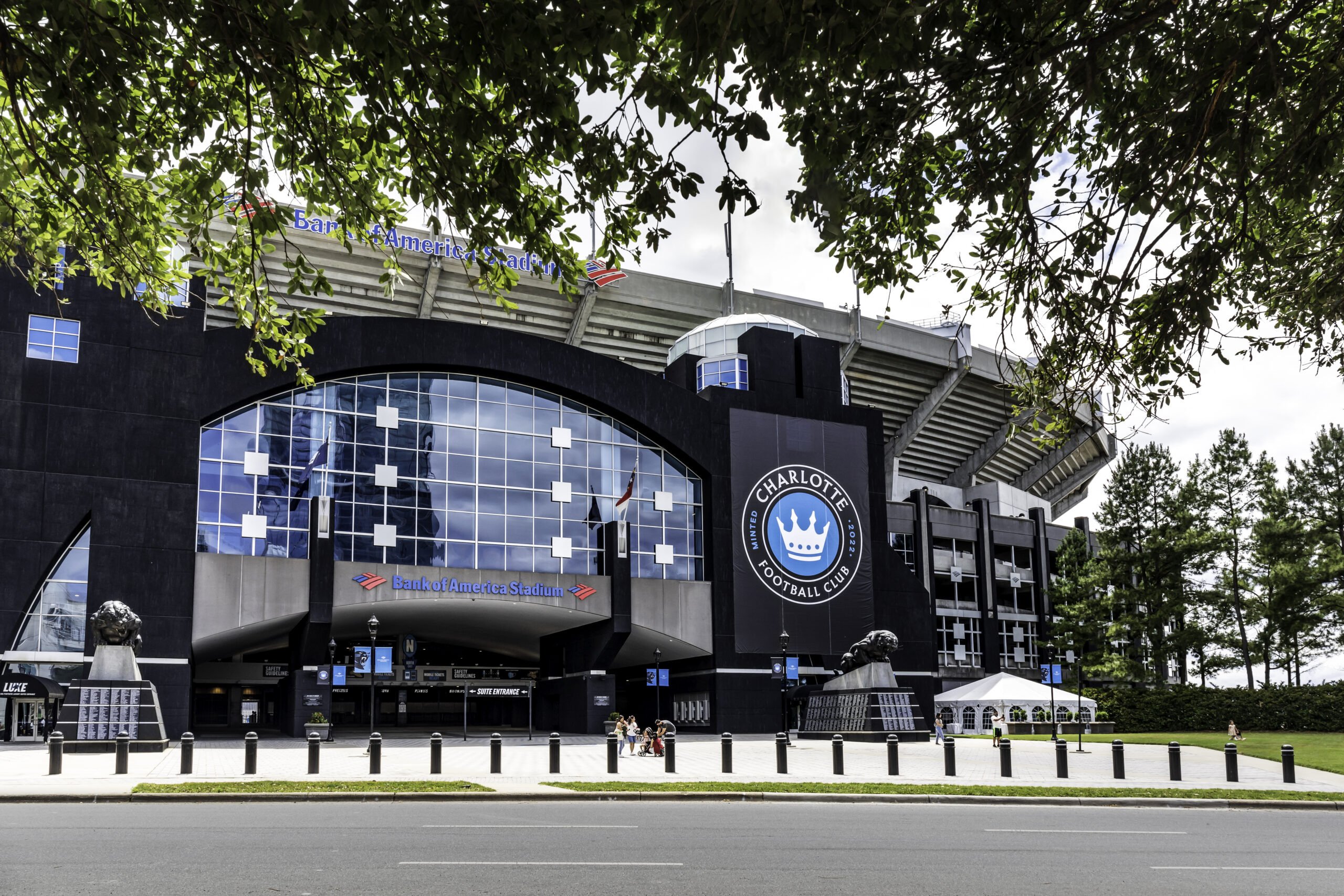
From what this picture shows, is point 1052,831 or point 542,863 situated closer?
point 542,863

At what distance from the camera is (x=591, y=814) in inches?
612

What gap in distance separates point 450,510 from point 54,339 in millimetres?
15312

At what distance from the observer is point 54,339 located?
39281mm

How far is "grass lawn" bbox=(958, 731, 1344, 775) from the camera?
31.0 metres

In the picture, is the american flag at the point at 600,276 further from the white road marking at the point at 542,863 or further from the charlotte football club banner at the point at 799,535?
the white road marking at the point at 542,863

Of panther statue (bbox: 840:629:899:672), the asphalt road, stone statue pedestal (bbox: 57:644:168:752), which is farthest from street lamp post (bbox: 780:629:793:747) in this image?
the asphalt road

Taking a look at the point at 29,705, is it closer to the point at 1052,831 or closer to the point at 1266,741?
the point at 1052,831

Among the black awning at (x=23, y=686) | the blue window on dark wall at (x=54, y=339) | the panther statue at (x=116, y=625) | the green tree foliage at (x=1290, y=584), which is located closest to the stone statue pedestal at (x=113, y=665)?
the panther statue at (x=116, y=625)

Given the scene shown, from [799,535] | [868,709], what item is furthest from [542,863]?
[799,535]

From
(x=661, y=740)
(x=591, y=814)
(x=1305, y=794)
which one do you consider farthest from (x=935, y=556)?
(x=591, y=814)

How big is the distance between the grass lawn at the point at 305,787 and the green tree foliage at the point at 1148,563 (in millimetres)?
41937

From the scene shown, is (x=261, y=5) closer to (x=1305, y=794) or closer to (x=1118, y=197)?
(x=1118, y=197)

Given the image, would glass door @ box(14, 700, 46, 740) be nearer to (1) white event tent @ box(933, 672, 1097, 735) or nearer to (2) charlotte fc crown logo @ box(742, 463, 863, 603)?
(2) charlotte fc crown logo @ box(742, 463, 863, 603)

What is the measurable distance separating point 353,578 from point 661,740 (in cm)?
1623
